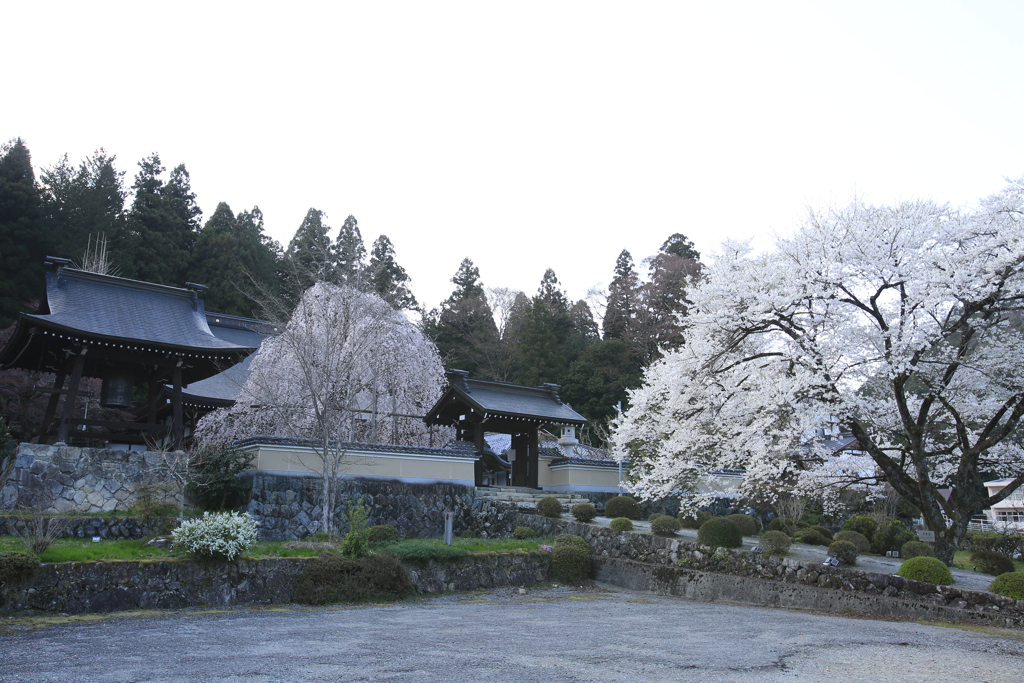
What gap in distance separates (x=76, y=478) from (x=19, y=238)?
2273 centimetres

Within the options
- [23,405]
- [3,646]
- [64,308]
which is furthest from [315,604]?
[23,405]

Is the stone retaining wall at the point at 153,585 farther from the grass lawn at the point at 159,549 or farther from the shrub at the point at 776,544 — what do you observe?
the shrub at the point at 776,544

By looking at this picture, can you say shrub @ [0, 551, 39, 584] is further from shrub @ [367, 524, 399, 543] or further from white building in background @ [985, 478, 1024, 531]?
white building in background @ [985, 478, 1024, 531]

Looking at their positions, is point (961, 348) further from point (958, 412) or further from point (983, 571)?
point (983, 571)

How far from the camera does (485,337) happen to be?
39719mm

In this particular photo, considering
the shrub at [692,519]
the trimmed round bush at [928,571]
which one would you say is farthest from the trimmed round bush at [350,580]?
the trimmed round bush at [928,571]

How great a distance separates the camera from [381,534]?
12.3 meters

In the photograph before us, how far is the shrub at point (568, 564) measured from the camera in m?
12.8

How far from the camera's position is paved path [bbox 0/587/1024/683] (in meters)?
4.84

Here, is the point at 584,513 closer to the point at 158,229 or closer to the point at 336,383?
the point at 336,383

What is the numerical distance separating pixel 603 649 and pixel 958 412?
8955 millimetres

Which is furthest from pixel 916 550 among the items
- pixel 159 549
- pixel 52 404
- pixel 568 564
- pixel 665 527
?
pixel 52 404

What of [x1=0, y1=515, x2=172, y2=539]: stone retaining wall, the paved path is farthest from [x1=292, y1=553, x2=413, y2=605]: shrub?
[x1=0, y1=515, x2=172, y2=539]: stone retaining wall

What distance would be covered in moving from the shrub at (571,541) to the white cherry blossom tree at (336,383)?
475 cm
